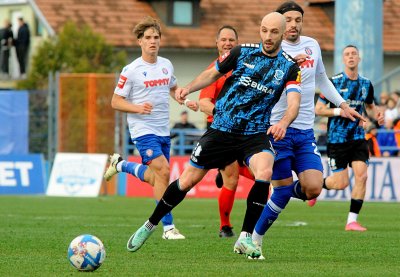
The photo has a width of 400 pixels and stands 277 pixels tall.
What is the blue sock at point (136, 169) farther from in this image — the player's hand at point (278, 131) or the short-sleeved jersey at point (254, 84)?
the player's hand at point (278, 131)

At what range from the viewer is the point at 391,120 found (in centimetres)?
2616

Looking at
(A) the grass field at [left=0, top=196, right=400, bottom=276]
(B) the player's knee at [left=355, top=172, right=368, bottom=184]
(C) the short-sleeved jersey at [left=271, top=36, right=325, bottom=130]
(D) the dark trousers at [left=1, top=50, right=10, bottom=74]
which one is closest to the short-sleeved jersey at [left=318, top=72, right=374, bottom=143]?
(B) the player's knee at [left=355, top=172, right=368, bottom=184]

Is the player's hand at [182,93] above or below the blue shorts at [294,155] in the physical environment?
above

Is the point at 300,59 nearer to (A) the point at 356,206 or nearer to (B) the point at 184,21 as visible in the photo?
(A) the point at 356,206

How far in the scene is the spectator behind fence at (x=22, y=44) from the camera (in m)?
41.6

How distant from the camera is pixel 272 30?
10.8 metres

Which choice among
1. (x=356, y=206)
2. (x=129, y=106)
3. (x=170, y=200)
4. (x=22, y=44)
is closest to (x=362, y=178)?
(x=356, y=206)

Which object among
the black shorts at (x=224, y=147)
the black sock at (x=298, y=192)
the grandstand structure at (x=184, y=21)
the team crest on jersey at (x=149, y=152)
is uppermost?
the grandstand structure at (x=184, y=21)

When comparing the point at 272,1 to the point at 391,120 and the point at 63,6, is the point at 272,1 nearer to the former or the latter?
the point at 63,6

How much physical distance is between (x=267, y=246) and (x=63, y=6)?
3292 cm

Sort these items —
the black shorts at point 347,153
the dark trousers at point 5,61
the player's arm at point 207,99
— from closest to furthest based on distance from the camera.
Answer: the player's arm at point 207,99, the black shorts at point 347,153, the dark trousers at point 5,61

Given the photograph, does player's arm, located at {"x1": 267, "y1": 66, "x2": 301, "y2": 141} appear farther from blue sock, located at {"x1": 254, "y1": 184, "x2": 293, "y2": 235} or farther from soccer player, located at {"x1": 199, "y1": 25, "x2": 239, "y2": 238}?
soccer player, located at {"x1": 199, "y1": 25, "x2": 239, "y2": 238}

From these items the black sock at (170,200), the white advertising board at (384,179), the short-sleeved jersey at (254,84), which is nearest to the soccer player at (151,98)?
the black sock at (170,200)

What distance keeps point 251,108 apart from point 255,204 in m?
0.87
